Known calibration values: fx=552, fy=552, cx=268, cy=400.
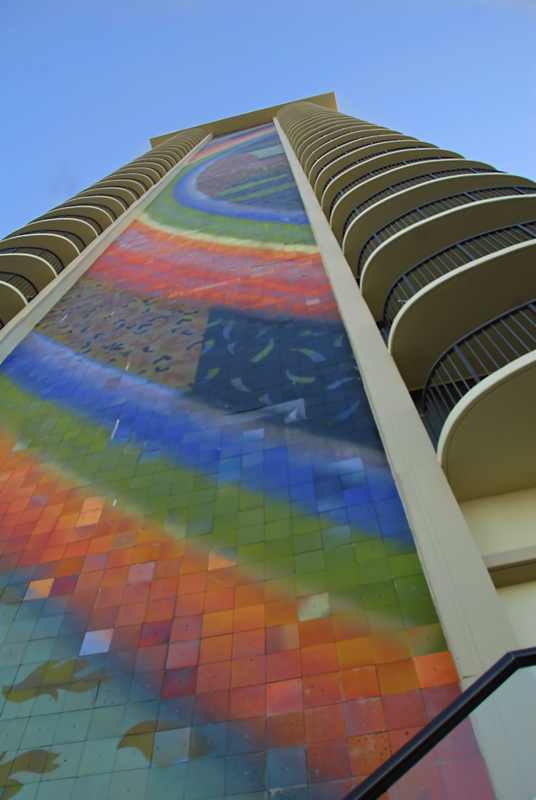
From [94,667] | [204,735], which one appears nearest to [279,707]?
[204,735]

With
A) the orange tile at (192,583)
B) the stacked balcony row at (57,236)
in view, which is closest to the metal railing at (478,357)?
the orange tile at (192,583)

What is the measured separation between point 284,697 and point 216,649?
3.10ft

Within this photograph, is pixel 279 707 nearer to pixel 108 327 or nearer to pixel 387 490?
pixel 387 490

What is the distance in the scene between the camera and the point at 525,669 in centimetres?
268

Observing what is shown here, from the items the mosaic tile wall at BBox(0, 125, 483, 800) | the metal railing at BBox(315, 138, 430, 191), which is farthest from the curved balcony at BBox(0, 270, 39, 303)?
the metal railing at BBox(315, 138, 430, 191)

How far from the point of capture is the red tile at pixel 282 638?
5.81 metres

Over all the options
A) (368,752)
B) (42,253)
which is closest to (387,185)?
(42,253)

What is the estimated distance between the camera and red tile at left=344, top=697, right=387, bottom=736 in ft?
16.3

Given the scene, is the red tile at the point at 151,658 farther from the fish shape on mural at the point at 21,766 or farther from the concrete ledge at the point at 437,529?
the concrete ledge at the point at 437,529

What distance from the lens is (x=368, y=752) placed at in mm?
4832

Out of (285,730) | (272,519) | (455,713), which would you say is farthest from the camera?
(272,519)

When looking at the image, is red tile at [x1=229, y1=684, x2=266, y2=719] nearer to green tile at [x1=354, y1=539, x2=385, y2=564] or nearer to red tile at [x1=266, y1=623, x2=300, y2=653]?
red tile at [x1=266, y1=623, x2=300, y2=653]

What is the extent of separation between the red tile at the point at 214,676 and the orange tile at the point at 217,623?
1.18 ft

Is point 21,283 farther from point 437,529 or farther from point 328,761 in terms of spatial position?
point 328,761
